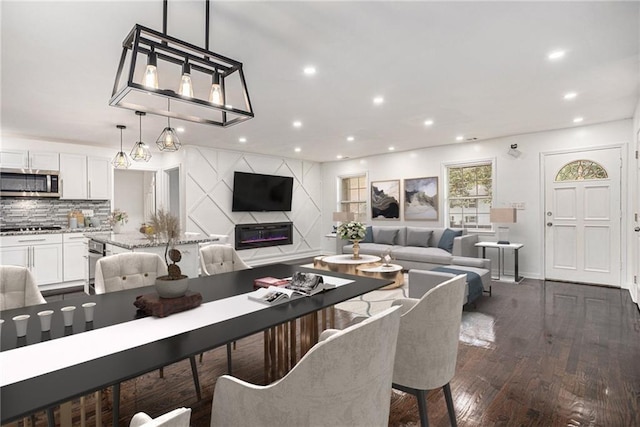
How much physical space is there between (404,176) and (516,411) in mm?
5830

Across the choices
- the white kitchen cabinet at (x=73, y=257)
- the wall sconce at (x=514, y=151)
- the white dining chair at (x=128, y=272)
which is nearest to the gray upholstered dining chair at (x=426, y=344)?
the white dining chair at (x=128, y=272)

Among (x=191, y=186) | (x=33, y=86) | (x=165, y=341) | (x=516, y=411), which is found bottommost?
(x=516, y=411)

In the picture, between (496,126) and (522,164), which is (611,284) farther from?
(496,126)

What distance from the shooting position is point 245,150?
7316 mm

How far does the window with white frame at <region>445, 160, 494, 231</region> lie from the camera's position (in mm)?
6414

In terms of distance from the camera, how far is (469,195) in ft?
21.8

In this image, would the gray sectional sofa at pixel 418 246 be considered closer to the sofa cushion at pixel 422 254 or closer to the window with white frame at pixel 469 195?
the sofa cushion at pixel 422 254

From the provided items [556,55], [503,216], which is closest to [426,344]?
[556,55]

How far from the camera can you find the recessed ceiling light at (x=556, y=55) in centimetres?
278

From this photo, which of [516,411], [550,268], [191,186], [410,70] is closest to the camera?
[516,411]

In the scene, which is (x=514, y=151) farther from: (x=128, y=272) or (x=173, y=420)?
(x=173, y=420)

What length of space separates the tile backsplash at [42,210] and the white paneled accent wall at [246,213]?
1687mm

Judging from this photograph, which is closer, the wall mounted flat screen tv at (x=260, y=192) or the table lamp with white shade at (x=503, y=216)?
the table lamp with white shade at (x=503, y=216)

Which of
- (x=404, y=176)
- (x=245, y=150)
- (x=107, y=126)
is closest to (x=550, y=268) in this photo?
(x=404, y=176)
